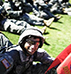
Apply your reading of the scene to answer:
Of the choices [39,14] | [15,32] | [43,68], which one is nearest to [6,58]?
[43,68]

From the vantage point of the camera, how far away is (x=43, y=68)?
6.24ft

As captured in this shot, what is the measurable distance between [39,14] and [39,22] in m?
1.05

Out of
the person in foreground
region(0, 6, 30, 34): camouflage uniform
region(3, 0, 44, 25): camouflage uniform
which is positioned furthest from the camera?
region(3, 0, 44, 25): camouflage uniform

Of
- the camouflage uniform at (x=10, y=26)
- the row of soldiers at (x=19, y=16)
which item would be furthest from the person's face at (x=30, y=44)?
the camouflage uniform at (x=10, y=26)

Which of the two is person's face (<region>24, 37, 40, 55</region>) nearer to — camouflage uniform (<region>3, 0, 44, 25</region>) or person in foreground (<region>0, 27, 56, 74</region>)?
person in foreground (<region>0, 27, 56, 74</region>)

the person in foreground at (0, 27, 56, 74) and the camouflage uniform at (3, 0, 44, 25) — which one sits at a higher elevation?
the person in foreground at (0, 27, 56, 74)

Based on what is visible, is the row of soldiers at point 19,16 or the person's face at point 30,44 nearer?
the person's face at point 30,44

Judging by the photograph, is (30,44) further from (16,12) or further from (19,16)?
(19,16)

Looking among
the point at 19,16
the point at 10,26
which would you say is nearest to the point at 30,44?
the point at 10,26

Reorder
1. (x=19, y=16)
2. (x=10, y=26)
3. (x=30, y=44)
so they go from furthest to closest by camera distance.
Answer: (x=19, y=16), (x=10, y=26), (x=30, y=44)

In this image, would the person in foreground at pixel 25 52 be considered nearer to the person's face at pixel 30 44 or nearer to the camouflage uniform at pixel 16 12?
the person's face at pixel 30 44

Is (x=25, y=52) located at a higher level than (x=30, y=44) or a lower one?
lower

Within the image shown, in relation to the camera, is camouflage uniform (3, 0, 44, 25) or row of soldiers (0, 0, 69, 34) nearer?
row of soldiers (0, 0, 69, 34)

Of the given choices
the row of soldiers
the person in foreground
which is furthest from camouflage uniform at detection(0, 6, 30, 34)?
the person in foreground
